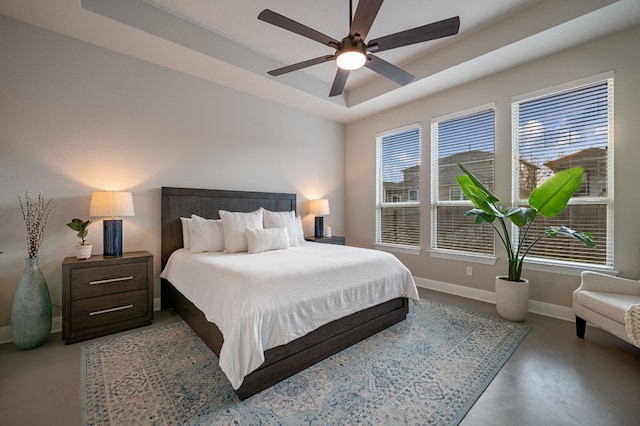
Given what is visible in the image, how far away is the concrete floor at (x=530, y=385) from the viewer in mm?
1589

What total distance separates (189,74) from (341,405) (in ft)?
13.2

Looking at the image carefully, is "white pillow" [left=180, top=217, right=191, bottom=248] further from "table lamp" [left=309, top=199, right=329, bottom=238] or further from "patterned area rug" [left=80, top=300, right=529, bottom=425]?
"table lamp" [left=309, top=199, right=329, bottom=238]

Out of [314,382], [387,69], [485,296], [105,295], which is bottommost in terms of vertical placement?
[314,382]

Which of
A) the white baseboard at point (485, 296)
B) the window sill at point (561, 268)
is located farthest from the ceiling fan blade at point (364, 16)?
the white baseboard at point (485, 296)

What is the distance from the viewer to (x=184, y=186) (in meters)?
3.57

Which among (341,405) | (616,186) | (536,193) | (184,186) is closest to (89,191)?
(184,186)

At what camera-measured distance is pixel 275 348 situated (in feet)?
6.15

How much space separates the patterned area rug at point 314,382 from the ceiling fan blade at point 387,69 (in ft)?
8.29

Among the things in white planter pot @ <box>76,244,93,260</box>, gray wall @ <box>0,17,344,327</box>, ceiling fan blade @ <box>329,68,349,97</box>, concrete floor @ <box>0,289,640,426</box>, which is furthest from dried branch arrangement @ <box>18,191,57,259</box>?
ceiling fan blade @ <box>329,68,349,97</box>

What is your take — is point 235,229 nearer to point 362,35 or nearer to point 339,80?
point 339,80

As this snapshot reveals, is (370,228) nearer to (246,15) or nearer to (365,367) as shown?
(365,367)

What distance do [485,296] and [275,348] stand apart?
3067 millimetres

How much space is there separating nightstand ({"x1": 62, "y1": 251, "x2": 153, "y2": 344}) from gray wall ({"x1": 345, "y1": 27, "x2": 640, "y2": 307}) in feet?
12.0

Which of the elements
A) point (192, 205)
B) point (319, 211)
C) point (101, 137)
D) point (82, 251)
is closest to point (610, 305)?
point (319, 211)
